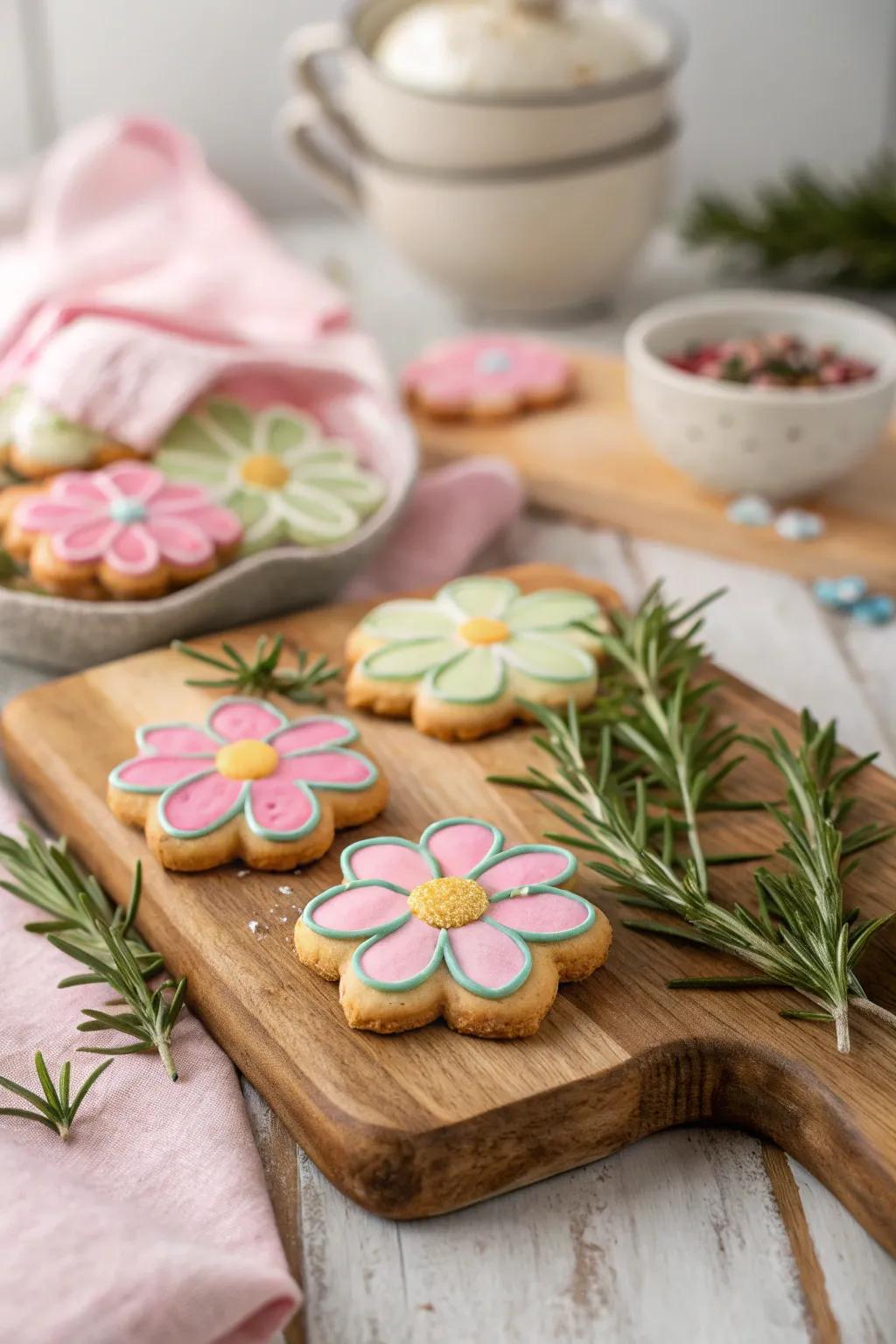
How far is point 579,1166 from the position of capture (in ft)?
2.56

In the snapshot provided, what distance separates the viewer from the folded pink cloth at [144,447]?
26.3 inches

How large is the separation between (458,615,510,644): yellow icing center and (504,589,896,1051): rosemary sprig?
8cm

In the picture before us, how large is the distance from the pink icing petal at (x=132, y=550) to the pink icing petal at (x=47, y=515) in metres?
0.03

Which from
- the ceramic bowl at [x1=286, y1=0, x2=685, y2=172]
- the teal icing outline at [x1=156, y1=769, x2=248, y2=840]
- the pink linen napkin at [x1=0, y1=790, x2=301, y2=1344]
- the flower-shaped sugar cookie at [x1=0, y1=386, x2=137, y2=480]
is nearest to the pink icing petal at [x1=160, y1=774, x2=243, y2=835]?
the teal icing outline at [x1=156, y1=769, x2=248, y2=840]

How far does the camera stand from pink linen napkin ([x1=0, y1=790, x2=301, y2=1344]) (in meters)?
0.66

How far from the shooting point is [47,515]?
1201mm

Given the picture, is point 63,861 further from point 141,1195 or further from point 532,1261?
point 532,1261

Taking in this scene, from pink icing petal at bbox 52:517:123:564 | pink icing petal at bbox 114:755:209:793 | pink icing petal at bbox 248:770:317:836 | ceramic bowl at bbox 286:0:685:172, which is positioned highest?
ceramic bowl at bbox 286:0:685:172

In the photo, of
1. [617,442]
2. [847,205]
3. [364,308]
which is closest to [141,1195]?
[617,442]

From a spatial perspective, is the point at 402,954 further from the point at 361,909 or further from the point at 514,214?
the point at 514,214

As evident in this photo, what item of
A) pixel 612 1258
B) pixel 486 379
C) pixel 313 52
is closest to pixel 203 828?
pixel 612 1258

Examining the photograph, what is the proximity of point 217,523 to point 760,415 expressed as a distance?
492 mm

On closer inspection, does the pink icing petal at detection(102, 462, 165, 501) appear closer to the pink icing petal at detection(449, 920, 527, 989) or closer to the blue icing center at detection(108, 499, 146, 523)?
the blue icing center at detection(108, 499, 146, 523)

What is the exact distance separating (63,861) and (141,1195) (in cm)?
25
